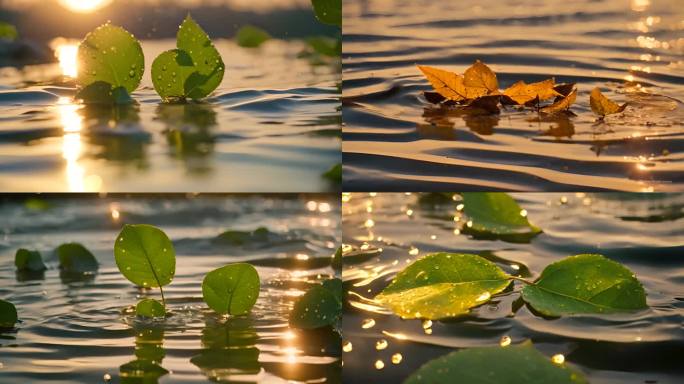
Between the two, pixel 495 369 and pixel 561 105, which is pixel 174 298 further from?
pixel 561 105

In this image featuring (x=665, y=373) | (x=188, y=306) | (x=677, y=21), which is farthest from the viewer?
(x=677, y=21)

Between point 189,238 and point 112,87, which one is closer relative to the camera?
point 112,87

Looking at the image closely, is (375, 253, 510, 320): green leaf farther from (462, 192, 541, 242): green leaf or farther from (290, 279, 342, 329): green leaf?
(462, 192, 541, 242): green leaf

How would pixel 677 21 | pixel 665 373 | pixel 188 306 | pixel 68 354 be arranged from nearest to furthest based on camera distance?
pixel 665 373 < pixel 68 354 < pixel 188 306 < pixel 677 21

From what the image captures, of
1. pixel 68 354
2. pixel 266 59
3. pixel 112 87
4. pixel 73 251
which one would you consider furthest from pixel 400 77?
pixel 68 354

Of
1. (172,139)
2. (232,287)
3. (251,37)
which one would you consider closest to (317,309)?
(232,287)

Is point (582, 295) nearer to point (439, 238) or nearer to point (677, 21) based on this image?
point (439, 238)

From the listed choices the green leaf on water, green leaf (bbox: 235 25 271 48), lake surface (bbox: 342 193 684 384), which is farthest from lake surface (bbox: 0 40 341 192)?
green leaf (bbox: 235 25 271 48)
